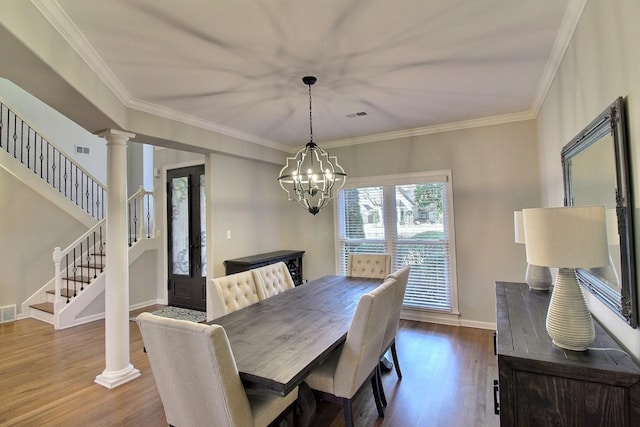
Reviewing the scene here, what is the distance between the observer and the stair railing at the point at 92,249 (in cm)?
525

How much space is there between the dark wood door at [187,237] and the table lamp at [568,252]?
15.6 feet

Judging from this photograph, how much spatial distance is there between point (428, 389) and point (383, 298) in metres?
1.26

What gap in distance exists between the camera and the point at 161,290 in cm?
592

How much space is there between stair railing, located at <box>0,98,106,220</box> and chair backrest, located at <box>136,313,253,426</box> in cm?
566

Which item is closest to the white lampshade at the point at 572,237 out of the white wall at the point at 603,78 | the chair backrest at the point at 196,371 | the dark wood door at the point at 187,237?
Result: the white wall at the point at 603,78

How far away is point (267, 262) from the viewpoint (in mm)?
4699

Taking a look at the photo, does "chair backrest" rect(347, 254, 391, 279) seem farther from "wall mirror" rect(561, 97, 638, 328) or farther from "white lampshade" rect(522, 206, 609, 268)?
"white lampshade" rect(522, 206, 609, 268)

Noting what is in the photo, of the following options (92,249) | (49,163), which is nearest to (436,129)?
(92,249)

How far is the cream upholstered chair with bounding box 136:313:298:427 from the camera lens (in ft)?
4.99

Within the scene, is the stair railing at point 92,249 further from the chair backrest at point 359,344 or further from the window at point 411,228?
the chair backrest at point 359,344

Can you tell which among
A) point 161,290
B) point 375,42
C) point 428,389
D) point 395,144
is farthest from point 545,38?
point 161,290

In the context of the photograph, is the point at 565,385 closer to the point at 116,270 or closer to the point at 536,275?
the point at 536,275

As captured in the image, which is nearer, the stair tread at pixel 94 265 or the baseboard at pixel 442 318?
the baseboard at pixel 442 318

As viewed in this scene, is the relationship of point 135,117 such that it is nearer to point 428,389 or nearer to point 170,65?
point 170,65
